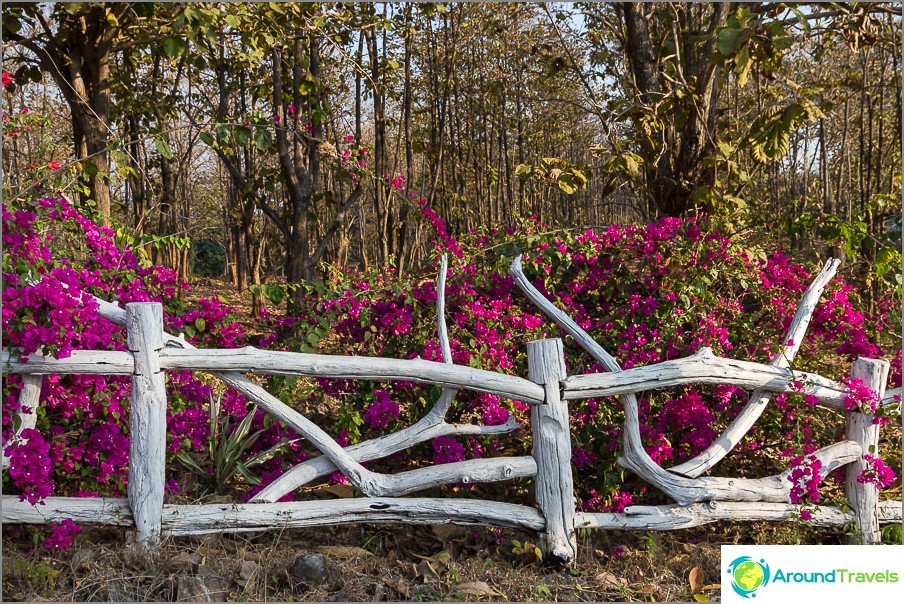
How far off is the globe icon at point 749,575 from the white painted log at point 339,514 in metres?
0.84

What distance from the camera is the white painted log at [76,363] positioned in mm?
3010

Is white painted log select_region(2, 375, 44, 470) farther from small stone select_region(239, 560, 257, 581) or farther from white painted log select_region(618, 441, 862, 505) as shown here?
white painted log select_region(618, 441, 862, 505)

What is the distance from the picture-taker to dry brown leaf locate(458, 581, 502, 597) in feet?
10.2

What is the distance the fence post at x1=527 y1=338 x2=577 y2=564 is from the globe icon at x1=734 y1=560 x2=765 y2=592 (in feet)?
2.28

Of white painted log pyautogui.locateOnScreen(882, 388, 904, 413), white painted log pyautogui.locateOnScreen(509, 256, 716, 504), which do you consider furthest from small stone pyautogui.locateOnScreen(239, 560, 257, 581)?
white painted log pyautogui.locateOnScreen(882, 388, 904, 413)

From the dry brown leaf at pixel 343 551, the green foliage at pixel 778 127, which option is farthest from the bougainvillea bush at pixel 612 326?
the dry brown leaf at pixel 343 551

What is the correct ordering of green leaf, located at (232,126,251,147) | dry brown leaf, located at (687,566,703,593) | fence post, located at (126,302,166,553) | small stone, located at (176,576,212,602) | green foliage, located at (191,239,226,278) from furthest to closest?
green foliage, located at (191,239,226,278), green leaf, located at (232,126,251,147), dry brown leaf, located at (687,566,703,593), fence post, located at (126,302,166,553), small stone, located at (176,576,212,602)

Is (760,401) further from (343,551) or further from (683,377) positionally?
(343,551)

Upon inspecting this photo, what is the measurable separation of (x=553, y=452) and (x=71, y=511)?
A: 2079 millimetres

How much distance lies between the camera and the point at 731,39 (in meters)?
3.43

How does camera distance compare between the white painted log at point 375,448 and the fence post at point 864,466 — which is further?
the fence post at point 864,466

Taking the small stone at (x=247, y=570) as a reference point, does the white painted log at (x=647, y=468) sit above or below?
above

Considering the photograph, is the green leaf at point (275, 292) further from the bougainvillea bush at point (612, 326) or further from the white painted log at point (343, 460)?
the white painted log at point (343, 460)

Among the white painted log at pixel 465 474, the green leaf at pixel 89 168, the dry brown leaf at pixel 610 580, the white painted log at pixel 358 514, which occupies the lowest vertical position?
the dry brown leaf at pixel 610 580
